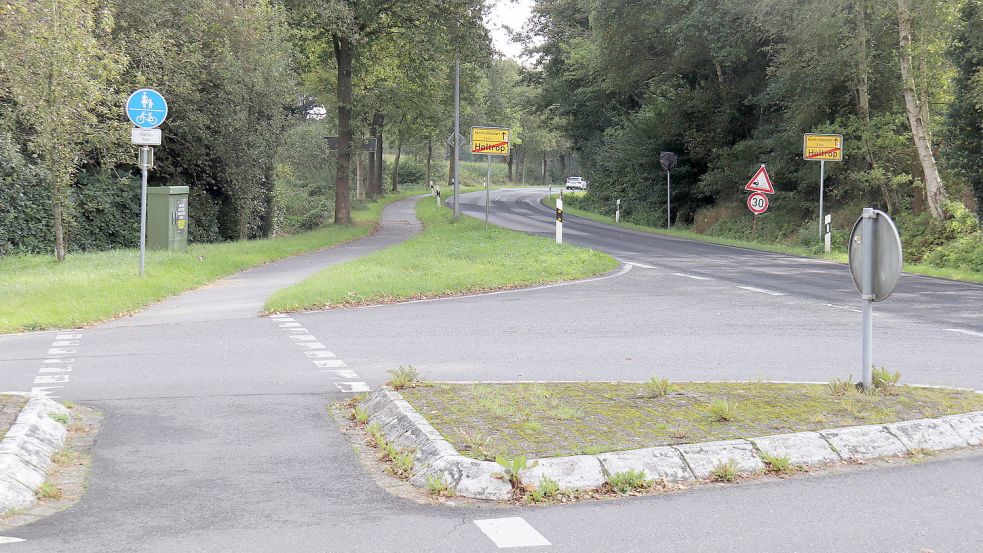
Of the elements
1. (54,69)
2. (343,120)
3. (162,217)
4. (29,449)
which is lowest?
(29,449)

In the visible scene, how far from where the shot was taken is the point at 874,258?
735cm

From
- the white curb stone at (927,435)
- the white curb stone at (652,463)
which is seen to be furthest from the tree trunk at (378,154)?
the white curb stone at (652,463)

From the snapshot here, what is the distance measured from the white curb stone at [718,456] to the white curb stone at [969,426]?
5.55 feet

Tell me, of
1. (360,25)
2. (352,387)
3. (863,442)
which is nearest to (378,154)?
(360,25)

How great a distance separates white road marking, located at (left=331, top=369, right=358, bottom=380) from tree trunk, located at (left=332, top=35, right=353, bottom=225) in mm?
26639

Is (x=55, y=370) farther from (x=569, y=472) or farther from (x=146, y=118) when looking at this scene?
(x=146, y=118)

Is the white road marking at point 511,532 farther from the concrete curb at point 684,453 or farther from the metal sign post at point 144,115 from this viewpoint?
the metal sign post at point 144,115

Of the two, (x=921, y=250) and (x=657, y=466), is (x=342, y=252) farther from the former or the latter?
(x=657, y=466)

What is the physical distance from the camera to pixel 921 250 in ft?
89.4

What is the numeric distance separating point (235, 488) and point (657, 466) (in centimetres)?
250

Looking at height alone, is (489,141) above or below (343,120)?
below

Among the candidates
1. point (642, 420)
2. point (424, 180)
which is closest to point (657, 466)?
point (642, 420)

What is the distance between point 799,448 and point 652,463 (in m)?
1.07

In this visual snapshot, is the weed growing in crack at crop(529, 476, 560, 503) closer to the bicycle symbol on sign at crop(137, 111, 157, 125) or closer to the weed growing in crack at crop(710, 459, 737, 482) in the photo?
the weed growing in crack at crop(710, 459, 737, 482)
